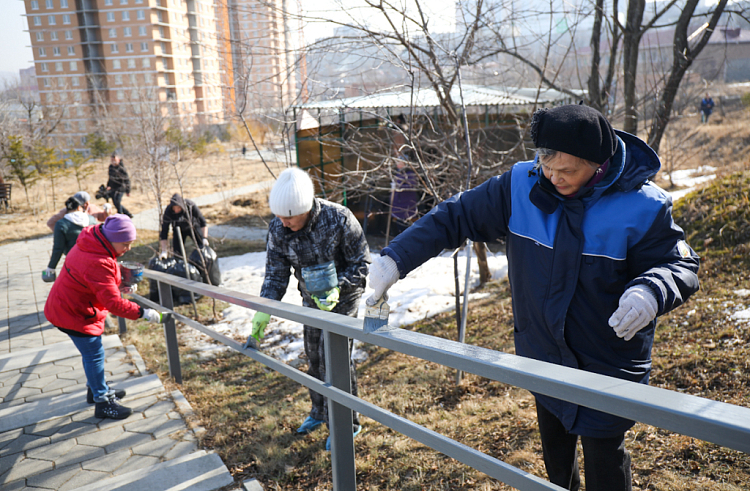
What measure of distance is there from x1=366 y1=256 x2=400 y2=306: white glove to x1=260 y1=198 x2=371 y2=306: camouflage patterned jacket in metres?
1.25

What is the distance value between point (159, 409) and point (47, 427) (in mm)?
670

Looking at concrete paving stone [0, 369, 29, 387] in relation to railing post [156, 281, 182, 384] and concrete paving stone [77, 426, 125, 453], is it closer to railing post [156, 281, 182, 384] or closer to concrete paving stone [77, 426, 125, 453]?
railing post [156, 281, 182, 384]

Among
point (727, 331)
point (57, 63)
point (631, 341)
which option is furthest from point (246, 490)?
point (57, 63)

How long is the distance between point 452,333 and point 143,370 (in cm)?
280

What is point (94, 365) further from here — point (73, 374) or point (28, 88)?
point (28, 88)

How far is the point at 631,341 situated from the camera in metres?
1.70

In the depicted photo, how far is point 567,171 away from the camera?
1671 millimetres

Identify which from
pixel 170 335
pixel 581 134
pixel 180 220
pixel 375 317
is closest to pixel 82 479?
pixel 170 335

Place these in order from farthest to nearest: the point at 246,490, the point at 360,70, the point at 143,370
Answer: the point at 360,70
the point at 143,370
the point at 246,490

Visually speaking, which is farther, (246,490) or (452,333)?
(452,333)

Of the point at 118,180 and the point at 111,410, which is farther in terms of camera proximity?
the point at 118,180

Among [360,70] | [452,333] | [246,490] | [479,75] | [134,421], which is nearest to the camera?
[246,490]

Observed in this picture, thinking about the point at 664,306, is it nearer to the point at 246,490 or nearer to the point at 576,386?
the point at 576,386

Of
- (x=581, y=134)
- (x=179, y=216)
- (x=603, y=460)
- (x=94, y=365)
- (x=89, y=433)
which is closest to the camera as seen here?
(x=581, y=134)
